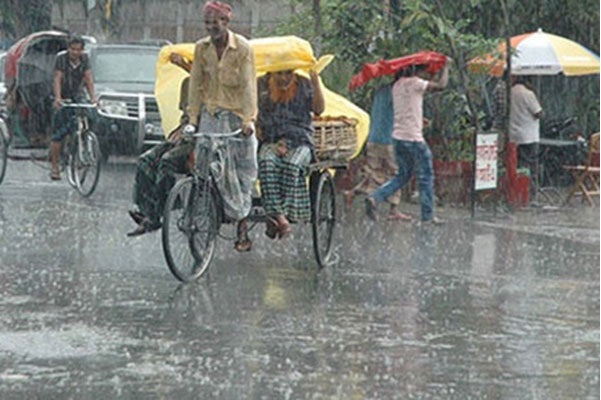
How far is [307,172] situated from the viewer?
1294cm

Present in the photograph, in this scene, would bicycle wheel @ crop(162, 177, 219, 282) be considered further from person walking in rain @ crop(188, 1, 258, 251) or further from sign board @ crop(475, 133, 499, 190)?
sign board @ crop(475, 133, 499, 190)

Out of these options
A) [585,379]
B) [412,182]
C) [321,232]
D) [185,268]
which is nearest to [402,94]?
[412,182]

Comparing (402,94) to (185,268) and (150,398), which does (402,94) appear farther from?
(150,398)

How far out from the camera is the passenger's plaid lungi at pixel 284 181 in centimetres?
1271

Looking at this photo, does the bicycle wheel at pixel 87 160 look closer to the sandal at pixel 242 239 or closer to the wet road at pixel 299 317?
the wet road at pixel 299 317

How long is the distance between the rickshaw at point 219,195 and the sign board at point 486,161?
496 cm

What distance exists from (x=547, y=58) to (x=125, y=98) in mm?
5917

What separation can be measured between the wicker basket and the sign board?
17.3 ft

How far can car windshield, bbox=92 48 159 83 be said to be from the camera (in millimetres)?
25688

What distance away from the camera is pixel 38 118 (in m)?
22.5

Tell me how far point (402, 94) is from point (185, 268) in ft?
20.2

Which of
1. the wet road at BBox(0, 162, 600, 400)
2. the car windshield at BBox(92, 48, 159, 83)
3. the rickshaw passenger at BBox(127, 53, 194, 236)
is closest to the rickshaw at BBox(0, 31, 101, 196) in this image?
the car windshield at BBox(92, 48, 159, 83)

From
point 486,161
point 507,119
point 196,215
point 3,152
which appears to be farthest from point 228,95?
point 507,119

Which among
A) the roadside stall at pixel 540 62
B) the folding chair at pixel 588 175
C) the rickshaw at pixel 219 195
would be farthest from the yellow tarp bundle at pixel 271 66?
the folding chair at pixel 588 175
